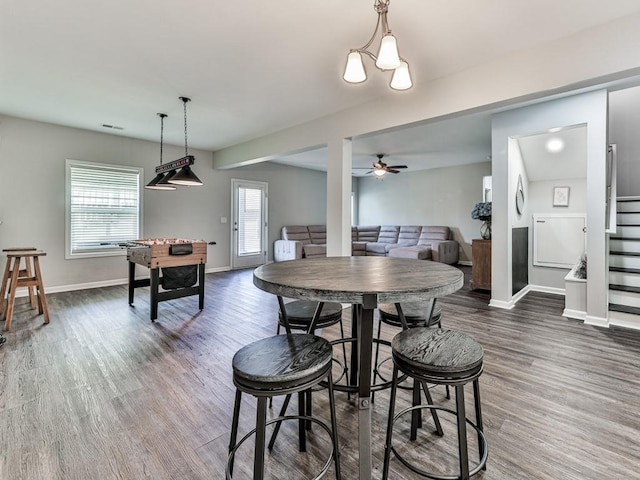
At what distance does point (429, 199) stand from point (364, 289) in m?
7.82

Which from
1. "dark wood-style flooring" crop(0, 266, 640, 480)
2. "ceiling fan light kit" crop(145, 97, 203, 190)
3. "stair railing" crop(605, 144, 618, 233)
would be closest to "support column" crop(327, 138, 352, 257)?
"dark wood-style flooring" crop(0, 266, 640, 480)

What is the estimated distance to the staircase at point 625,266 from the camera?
3286 mm

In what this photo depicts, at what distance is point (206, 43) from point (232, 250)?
4.99 meters

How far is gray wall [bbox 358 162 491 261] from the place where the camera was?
7570mm

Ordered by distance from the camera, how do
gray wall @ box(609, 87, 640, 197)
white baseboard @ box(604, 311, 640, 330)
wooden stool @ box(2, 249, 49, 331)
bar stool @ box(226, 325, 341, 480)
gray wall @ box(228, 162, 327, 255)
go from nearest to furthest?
1. bar stool @ box(226, 325, 341, 480)
2. white baseboard @ box(604, 311, 640, 330)
3. wooden stool @ box(2, 249, 49, 331)
4. gray wall @ box(609, 87, 640, 197)
5. gray wall @ box(228, 162, 327, 255)

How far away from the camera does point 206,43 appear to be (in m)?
2.53

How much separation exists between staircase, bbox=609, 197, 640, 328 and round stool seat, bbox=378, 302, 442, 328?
2.71 metres

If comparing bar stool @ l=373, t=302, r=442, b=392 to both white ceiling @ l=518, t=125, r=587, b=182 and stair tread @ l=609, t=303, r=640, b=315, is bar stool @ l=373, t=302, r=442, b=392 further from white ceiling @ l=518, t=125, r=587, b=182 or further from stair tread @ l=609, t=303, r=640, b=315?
white ceiling @ l=518, t=125, r=587, b=182

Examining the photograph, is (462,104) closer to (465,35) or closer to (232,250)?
(465,35)

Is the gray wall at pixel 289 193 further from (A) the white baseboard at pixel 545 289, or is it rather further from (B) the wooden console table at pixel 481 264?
(A) the white baseboard at pixel 545 289

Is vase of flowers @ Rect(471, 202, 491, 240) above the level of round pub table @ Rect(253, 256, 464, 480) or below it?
above

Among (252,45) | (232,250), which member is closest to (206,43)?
(252,45)

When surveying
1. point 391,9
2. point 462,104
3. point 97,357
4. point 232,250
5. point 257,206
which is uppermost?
point 391,9

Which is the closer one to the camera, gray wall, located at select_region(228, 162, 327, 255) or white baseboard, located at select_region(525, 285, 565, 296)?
white baseboard, located at select_region(525, 285, 565, 296)
